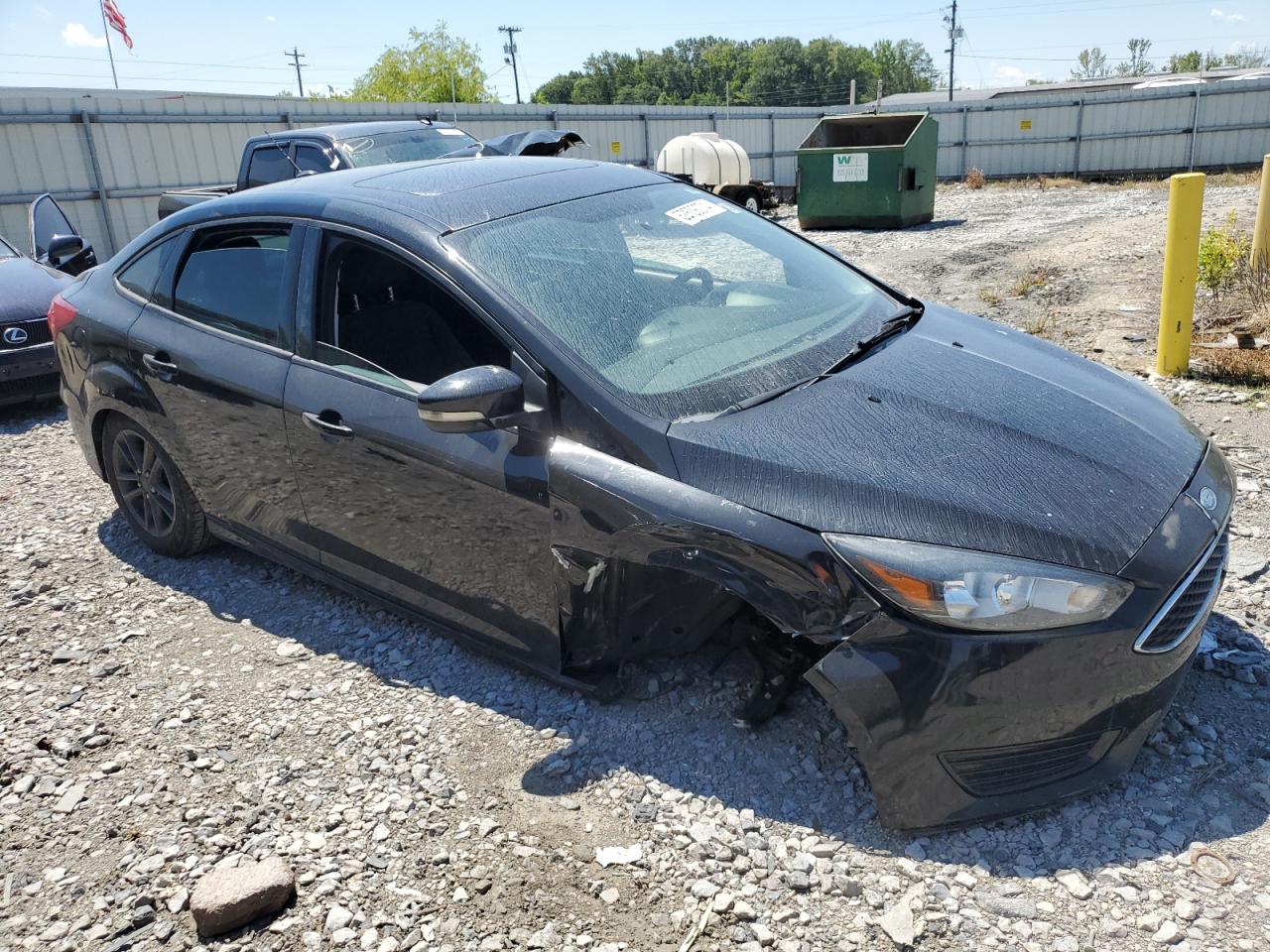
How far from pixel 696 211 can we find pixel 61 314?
307 cm

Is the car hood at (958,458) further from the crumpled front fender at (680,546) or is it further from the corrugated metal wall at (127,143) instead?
the corrugated metal wall at (127,143)

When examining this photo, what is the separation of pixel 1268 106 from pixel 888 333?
26607 mm

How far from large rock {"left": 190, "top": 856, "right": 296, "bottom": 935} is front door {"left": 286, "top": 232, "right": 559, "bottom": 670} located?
3.16 feet

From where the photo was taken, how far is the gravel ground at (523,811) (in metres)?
2.33

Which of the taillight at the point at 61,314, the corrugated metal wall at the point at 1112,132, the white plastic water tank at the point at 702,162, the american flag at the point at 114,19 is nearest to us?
the taillight at the point at 61,314

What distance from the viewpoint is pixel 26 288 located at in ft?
24.3

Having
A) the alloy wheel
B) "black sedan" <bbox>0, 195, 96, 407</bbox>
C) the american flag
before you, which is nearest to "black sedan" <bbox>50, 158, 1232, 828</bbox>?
the alloy wheel

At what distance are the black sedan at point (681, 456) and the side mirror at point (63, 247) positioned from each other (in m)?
4.05

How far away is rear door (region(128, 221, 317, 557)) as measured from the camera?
3.61 meters

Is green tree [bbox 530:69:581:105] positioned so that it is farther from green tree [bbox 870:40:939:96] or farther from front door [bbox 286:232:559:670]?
front door [bbox 286:232:559:670]

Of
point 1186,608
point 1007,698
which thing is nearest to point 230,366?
point 1007,698

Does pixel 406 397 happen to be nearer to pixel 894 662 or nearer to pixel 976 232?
pixel 894 662

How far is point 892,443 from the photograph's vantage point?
2650 millimetres

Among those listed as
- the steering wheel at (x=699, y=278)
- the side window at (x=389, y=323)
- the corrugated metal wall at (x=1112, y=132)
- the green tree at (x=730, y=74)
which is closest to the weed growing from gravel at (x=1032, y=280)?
the steering wheel at (x=699, y=278)
